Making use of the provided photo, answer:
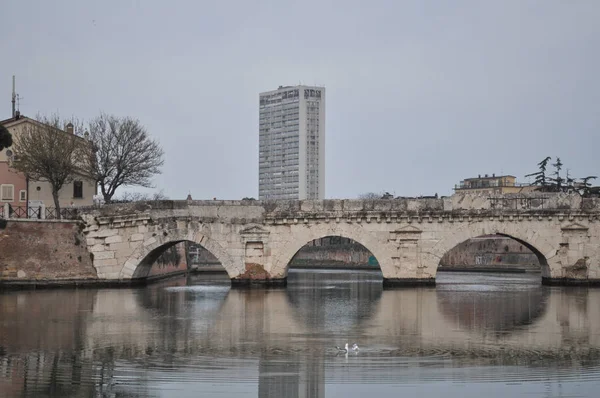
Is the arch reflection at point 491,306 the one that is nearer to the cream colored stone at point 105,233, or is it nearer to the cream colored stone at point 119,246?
the cream colored stone at point 119,246

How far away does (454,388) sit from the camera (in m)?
14.9

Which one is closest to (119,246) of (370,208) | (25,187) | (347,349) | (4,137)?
(4,137)

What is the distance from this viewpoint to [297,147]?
→ 18512cm

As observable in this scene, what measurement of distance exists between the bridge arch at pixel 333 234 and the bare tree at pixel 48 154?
11.9 metres

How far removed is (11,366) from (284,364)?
15.9 feet

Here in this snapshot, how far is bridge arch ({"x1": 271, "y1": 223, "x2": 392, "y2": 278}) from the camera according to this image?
129 ft

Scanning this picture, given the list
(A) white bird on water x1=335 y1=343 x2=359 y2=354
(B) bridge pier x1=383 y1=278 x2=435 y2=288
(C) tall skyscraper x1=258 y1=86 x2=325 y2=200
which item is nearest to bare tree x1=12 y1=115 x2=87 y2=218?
(B) bridge pier x1=383 y1=278 x2=435 y2=288

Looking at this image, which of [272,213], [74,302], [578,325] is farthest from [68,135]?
[578,325]

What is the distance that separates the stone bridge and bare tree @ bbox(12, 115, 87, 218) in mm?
6998

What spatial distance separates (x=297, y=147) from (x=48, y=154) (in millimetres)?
139763

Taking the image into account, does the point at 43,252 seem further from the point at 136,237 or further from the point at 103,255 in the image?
the point at 136,237

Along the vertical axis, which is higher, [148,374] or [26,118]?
Result: [26,118]

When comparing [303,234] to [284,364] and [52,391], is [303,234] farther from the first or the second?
[52,391]

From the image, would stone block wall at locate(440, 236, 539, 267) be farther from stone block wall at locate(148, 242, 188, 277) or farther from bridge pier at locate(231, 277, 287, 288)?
bridge pier at locate(231, 277, 287, 288)
